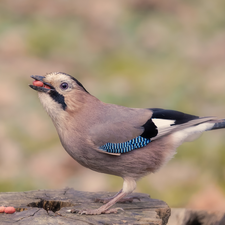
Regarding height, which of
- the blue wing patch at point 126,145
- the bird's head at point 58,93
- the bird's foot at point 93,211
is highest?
the bird's head at point 58,93

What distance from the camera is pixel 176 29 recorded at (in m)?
8.24

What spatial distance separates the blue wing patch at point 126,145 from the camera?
3.03 metres

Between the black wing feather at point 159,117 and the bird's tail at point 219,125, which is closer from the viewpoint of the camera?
the black wing feather at point 159,117

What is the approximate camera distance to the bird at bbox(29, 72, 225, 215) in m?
3.02

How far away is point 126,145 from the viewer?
308 cm

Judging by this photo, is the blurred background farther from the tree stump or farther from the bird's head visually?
the bird's head

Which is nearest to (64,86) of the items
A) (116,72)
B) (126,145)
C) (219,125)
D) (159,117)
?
(126,145)

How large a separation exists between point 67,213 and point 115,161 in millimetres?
456

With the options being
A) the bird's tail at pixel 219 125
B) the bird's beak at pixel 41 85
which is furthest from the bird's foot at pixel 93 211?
the bird's tail at pixel 219 125

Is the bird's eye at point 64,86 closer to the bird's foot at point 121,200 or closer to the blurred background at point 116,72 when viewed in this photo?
the bird's foot at point 121,200

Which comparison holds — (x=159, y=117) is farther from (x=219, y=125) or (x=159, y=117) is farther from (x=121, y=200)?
(x=121, y=200)

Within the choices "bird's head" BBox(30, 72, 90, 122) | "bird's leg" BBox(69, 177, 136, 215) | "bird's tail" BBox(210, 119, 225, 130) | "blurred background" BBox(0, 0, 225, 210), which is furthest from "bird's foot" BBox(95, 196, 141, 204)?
Answer: "blurred background" BBox(0, 0, 225, 210)

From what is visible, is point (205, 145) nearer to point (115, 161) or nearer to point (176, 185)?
point (176, 185)

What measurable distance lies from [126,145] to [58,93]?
56 centimetres
